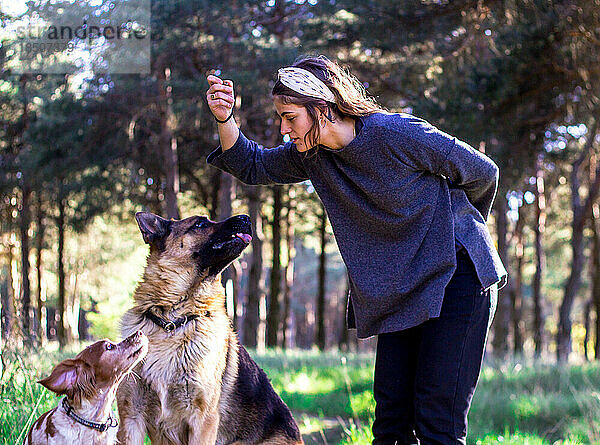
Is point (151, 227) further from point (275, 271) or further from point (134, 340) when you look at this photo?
point (275, 271)

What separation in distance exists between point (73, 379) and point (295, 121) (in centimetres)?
167

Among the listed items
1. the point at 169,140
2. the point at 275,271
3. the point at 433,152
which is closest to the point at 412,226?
the point at 433,152

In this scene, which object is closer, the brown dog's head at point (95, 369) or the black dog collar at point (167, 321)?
the brown dog's head at point (95, 369)

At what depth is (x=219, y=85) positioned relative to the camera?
10.3ft

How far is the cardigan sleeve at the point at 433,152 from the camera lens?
2.85 m

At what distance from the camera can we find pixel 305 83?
2.88 meters

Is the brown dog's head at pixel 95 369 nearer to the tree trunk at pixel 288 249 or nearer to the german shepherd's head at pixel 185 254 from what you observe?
the german shepherd's head at pixel 185 254

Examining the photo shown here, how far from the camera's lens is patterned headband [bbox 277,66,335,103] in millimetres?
2867

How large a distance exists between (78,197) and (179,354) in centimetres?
1843

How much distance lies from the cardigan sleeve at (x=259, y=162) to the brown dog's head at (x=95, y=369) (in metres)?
1.08

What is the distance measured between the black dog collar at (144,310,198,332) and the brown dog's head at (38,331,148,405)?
431mm

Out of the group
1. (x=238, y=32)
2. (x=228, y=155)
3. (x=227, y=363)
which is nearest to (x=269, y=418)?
(x=227, y=363)

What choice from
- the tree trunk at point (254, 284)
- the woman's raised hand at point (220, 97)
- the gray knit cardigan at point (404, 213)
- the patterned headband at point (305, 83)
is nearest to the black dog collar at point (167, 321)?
the gray knit cardigan at point (404, 213)

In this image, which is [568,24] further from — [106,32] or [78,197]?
[78,197]
